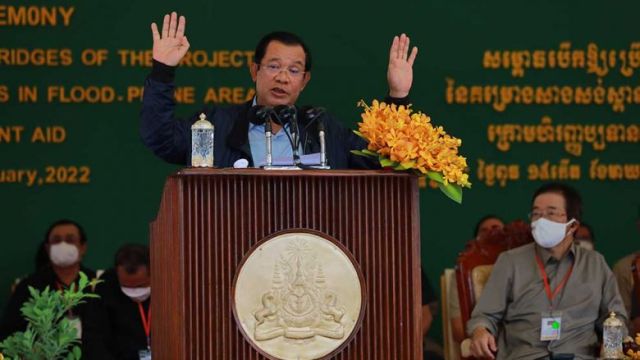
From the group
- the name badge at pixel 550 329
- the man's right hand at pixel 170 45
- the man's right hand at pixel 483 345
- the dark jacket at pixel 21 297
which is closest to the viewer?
the man's right hand at pixel 170 45

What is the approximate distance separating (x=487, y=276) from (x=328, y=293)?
281cm

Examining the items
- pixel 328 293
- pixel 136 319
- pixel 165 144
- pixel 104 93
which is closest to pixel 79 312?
pixel 136 319

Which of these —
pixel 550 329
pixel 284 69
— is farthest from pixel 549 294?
pixel 284 69

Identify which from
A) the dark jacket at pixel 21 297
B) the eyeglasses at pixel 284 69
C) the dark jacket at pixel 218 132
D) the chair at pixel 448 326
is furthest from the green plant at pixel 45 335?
the chair at pixel 448 326

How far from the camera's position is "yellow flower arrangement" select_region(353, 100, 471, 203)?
3523mm

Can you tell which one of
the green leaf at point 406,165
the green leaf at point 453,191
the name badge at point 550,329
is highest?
the green leaf at point 406,165

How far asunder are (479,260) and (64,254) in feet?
7.93

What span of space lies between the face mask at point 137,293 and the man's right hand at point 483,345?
5.92 ft

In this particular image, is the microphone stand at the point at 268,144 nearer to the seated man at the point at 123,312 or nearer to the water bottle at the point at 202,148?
the water bottle at the point at 202,148

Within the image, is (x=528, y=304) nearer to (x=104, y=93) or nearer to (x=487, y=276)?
(x=487, y=276)

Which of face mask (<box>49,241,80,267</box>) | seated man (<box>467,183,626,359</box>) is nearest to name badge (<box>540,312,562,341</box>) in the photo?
seated man (<box>467,183,626,359</box>)

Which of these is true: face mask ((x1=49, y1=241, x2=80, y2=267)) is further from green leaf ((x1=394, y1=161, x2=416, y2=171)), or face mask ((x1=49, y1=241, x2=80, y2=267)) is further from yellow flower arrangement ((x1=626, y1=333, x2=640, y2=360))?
green leaf ((x1=394, y1=161, x2=416, y2=171))

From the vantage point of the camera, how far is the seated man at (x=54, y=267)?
6.82 metres

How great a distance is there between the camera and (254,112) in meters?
3.88
